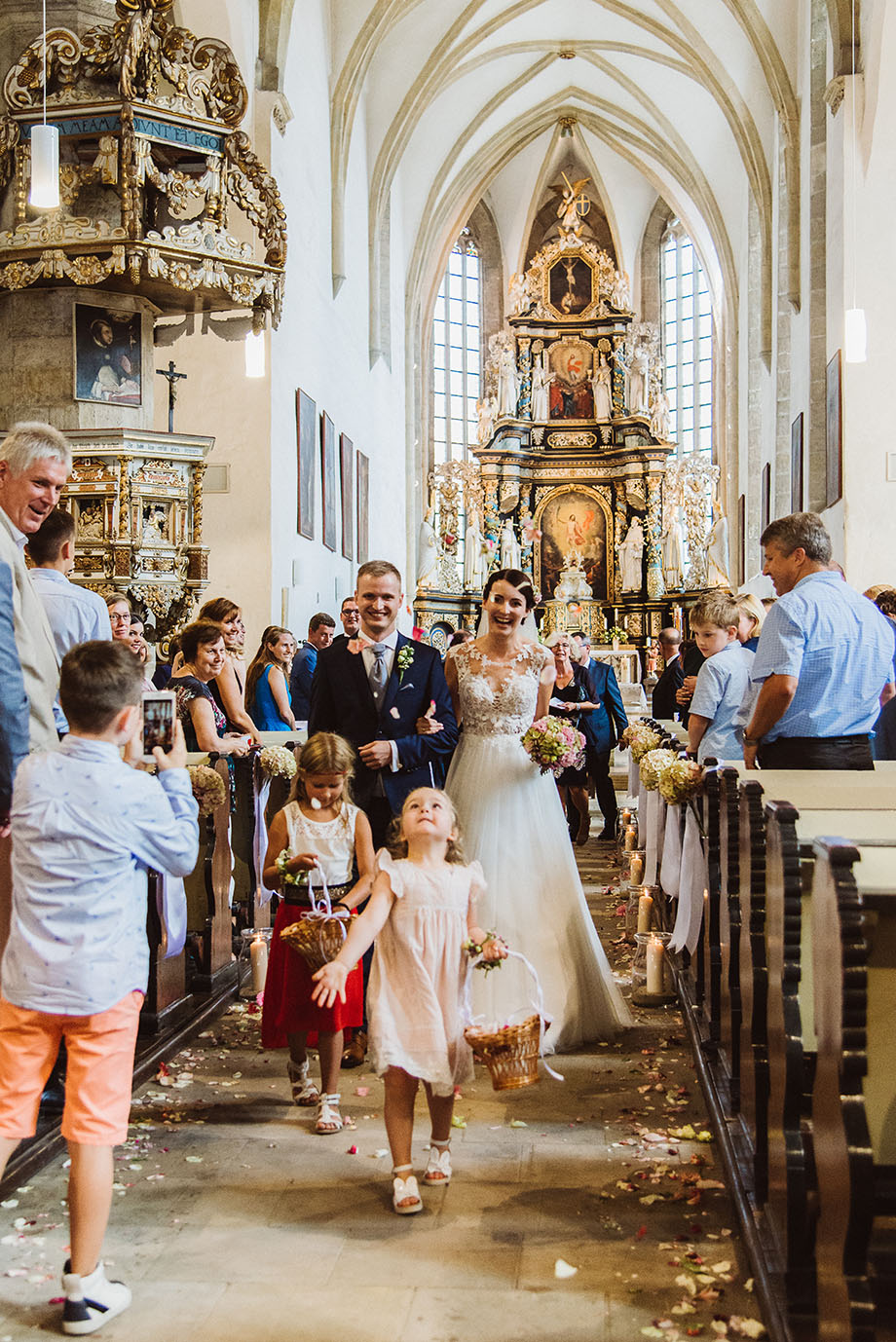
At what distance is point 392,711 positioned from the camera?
513 cm

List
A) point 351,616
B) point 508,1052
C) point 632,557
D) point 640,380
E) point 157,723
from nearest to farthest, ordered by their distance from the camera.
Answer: point 157,723 < point 508,1052 < point 351,616 < point 632,557 < point 640,380

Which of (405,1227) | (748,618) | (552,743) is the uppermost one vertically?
(748,618)

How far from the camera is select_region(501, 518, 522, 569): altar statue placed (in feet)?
100

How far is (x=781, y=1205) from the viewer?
285 cm

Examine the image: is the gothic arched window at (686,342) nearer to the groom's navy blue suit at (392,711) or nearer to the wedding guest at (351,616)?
the wedding guest at (351,616)

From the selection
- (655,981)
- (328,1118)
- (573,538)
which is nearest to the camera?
(328,1118)

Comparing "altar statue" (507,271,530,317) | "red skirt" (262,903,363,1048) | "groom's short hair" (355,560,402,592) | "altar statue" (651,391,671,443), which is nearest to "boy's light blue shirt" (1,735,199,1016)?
"red skirt" (262,903,363,1048)

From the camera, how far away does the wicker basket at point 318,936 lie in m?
3.90

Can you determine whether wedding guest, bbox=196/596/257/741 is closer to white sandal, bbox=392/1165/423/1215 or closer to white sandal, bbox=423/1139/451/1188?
white sandal, bbox=423/1139/451/1188

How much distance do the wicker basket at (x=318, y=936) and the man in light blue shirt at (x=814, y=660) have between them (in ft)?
6.21

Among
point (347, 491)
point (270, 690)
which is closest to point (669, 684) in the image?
point (270, 690)

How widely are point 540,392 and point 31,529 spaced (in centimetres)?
2799

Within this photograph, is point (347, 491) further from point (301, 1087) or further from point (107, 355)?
point (301, 1087)

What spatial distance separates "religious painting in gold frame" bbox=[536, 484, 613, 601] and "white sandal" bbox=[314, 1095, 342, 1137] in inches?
1058
